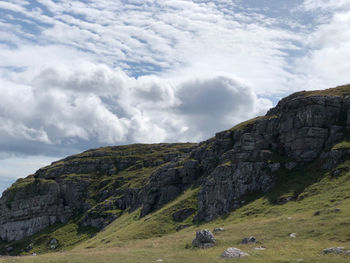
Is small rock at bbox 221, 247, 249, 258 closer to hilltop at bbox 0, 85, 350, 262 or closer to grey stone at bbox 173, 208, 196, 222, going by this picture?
hilltop at bbox 0, 85, 350, 262

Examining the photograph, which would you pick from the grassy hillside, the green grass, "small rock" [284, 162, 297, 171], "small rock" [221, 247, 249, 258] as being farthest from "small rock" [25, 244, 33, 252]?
"small rock" [221, 247, 249, 258]

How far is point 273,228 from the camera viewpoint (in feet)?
197

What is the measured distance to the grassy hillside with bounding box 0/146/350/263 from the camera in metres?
43.2

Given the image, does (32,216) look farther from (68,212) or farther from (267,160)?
(267,160)

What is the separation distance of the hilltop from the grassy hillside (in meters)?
0.18

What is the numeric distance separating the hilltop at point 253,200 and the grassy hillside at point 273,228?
18 centimetres

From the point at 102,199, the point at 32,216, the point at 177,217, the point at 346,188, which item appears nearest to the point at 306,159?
the point at 346,188

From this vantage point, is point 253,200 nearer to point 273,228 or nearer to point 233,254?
point 273,228

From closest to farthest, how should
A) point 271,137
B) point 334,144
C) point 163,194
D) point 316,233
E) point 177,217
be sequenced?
1. point 316,233
2. point 334,144
3. point 177,217
4. point 271,137
5. point 163,194

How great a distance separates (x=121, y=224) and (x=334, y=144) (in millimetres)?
83505

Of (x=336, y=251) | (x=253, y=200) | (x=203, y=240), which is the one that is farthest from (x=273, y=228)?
(x=253, y=200)

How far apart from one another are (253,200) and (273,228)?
3507 cm

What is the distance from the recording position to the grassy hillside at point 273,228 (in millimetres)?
43219

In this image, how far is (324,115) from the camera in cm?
10644
